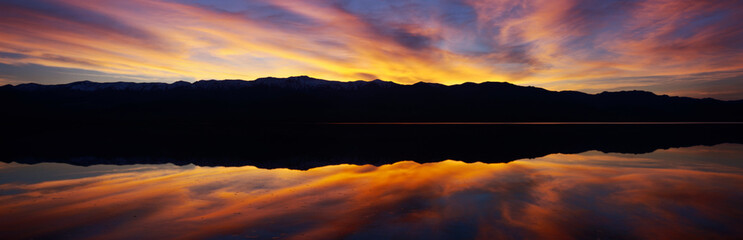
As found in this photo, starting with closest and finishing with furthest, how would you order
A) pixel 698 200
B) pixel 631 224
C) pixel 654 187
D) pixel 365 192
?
pixel 631 224 → pixel 698 200 → pixel 365 192 → pixel 654 187

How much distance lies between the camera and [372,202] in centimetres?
1107

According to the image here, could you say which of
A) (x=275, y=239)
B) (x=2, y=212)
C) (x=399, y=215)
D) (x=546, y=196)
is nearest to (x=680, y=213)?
(x=546, y=196)

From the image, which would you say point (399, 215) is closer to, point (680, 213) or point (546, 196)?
point (546, 196)

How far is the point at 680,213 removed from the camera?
9773mm

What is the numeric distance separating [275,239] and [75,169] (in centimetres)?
1576

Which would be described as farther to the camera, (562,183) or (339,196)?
(562,183)

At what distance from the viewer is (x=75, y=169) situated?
17.6 meters

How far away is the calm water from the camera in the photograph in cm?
832

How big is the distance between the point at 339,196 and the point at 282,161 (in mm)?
10033

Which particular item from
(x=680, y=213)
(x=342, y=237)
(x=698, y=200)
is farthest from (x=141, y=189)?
(x=698, y=200)

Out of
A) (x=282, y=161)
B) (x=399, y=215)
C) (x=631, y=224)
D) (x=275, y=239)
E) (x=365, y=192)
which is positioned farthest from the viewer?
(x=282, y=161)

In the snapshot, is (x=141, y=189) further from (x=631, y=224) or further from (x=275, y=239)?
(x=631, y=224)

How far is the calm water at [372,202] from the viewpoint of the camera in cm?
832

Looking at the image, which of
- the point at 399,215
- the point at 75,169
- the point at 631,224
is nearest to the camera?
the point at 631,224
